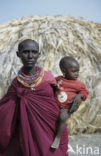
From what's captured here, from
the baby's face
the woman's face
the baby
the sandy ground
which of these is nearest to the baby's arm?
the baby

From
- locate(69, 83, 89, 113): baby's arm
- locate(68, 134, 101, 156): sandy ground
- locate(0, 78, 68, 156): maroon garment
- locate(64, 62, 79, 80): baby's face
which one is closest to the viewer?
locate(0, 78, 68, 156): maroon garment

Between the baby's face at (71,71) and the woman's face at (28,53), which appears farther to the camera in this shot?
the baby's face at (71,71)

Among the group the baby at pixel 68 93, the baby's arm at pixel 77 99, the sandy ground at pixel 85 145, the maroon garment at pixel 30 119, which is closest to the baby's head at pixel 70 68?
the baby at pixel 68 93

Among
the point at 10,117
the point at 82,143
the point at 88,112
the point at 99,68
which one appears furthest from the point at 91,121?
the point at 10,117

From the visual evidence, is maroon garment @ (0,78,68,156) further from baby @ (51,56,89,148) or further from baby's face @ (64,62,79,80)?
baby's face @ (64,62,79,80)

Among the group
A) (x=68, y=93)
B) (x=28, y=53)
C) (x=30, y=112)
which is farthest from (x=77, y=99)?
(x=28, y=53)

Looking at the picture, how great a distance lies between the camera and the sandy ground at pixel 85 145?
3645 mm

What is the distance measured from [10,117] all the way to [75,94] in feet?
2.06

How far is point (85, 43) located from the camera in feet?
15.4

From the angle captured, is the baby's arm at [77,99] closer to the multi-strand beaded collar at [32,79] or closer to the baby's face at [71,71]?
the baby's face at [71,71]

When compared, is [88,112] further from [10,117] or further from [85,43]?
[10,117]

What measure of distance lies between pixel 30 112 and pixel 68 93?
42 cm

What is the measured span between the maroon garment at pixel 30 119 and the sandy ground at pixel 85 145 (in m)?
1.84

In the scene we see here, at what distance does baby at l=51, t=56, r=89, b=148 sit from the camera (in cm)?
189
